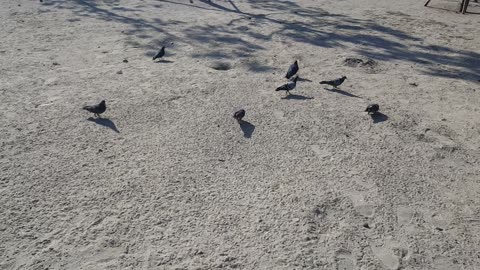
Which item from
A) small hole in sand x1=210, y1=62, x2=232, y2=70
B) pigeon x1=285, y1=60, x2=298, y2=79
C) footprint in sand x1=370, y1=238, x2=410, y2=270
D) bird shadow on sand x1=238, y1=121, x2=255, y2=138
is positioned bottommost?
footprint in sand x1=370, y1=238, x2=410, y2=270

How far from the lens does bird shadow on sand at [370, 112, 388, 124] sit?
4945 mm

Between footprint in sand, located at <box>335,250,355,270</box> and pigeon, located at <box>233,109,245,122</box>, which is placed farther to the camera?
pigeon, located at <box>233,109,245,122</box>

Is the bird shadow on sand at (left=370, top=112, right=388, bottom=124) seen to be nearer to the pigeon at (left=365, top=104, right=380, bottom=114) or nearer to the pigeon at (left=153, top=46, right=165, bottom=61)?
the pigeon at (left=365, top=104, right=380, bottom=114)

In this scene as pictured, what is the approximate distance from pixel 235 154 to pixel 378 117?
1925 millimetres

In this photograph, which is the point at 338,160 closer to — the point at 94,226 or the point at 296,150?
the point at 296,150

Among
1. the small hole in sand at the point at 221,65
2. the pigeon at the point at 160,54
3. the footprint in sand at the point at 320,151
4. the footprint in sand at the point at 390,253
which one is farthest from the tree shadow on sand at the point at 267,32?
the footprint in sand at the point at 390,253

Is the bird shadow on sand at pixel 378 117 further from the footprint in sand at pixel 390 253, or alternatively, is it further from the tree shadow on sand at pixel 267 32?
the footprint in sand at pixel 390 253

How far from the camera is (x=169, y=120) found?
4840 mm

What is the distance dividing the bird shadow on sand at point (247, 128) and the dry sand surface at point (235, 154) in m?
0.02

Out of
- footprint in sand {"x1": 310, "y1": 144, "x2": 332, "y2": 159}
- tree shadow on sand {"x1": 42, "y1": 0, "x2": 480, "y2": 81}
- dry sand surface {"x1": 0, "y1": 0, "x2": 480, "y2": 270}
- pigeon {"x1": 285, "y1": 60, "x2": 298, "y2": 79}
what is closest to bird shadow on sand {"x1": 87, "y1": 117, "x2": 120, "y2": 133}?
dry sand surface {"x1": 0, "y1": 0, "x2": 480, "y2": 270}

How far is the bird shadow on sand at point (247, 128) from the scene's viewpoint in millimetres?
4598

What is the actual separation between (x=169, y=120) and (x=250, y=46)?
326 centimetres

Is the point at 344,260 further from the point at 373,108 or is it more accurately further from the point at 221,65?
the point at 221,65

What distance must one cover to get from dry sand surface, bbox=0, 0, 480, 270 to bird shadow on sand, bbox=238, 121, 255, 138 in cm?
2
